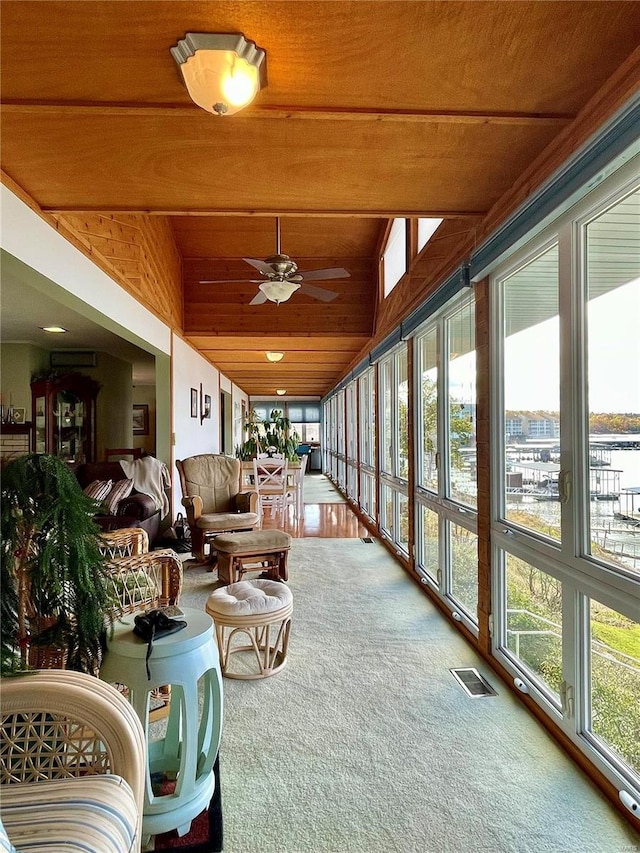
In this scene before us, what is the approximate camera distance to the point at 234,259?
5.88m

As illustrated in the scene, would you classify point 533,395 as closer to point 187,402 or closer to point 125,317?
point 125,317

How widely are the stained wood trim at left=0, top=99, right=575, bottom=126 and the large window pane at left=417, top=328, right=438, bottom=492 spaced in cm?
199

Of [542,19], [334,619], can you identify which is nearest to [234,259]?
[334,619]

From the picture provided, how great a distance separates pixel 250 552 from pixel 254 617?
1298mm

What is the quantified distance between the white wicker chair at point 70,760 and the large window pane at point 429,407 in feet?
9.67

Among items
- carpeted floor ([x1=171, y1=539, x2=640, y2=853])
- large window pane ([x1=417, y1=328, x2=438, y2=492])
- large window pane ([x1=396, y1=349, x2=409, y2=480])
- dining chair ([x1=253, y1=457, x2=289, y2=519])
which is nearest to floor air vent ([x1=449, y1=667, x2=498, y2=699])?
carpeted floor ([x1=171, y1=539, x2=640, y2=853])

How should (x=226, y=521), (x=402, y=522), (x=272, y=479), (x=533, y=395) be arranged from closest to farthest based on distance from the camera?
(x=533, y=395), (x=226, y=521), (x=402, y=522), (x=272, y=479)

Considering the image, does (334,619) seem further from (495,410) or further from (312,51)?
(312,51)

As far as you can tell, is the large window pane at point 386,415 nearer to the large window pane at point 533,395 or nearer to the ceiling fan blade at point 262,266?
the ceiling fan blade at point 262,266

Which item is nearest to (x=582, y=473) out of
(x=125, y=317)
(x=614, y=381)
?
(x=614, y=381)

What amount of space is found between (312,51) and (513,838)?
255cm

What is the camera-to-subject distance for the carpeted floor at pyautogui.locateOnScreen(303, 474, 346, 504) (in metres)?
8.89

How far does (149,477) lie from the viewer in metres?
4.68

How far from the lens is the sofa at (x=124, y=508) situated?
4.03 meters
